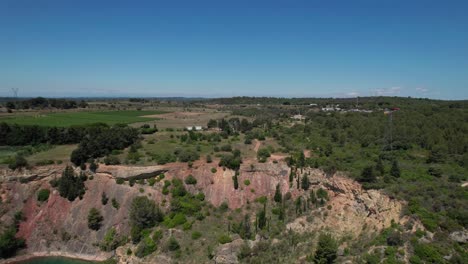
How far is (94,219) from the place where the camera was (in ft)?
134

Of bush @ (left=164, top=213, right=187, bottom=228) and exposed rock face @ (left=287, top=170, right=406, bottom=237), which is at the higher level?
exposed rock face @ (left=287, top=170, right=406, bottom=237)

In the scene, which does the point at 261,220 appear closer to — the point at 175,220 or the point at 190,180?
the point at 175,220

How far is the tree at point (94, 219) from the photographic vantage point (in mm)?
40812

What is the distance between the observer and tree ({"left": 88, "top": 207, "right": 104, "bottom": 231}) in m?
40.8

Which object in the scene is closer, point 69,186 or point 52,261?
point 52,261

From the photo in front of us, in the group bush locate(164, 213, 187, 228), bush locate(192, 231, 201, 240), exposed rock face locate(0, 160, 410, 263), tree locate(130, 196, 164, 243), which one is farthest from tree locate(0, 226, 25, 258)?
bush locate(192, 231, 201, 240)

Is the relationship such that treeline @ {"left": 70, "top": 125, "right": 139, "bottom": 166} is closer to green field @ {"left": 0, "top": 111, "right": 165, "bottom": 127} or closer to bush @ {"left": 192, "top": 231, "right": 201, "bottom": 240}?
bush @ {"left": 192, "top": 231, "right": 201, "bottom": 240}

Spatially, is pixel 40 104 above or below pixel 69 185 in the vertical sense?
above

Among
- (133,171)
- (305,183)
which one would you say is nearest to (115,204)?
(133,171)

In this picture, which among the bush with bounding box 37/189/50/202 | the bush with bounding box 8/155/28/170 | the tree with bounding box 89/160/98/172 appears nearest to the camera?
Answer: the bush with bounding box 37/189/50/202

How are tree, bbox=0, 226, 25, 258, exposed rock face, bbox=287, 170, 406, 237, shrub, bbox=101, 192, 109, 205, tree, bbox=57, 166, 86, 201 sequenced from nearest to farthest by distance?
exposed rock face, bbox=287, 170, 406, 237
tree, bbox=0, 226, 25, 258
shrub, bbox=101, 192, 109, 205
tree, bbox=57, 166, 86, 201

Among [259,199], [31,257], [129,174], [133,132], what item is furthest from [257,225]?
[133,132]

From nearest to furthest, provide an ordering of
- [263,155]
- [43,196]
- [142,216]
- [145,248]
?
[145,248]
[142,216]
[43,196]
[263,155]

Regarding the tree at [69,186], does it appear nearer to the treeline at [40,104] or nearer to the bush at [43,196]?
the bush at [43,196]
